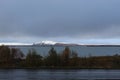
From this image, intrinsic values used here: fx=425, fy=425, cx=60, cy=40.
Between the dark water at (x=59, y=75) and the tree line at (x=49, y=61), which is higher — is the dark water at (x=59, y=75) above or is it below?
below

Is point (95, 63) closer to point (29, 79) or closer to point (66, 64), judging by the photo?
point (66, 64)

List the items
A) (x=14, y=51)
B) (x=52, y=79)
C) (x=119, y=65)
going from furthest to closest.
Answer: (x=14, y=51)
(x=119, y=65)
(x=52, y=79)

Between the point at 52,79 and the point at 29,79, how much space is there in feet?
11.6

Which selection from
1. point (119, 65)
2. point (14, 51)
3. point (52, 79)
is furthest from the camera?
point (14, 51)

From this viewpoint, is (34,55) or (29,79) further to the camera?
(34,55)

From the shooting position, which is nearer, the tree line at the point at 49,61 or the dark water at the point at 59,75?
the dark water at the point at 59,75

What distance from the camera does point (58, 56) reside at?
387 feet

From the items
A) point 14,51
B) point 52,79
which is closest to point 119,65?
point 14,51

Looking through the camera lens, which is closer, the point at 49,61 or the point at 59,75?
the point at 59,75

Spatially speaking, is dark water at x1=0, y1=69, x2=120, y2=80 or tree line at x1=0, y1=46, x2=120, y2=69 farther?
tree line at x1=0, y1=46, x2=120, y2=69

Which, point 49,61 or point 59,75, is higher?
point 49,61

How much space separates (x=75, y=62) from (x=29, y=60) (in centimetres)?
1294

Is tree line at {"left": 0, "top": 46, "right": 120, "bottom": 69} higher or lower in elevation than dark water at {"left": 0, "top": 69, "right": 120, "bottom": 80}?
higher

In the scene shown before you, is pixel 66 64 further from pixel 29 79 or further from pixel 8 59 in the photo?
pixel 29 79
